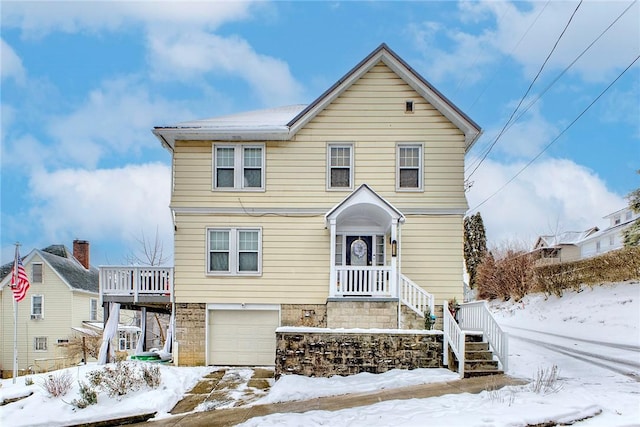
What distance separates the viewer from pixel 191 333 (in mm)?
13406

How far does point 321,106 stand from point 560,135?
31.8 ft

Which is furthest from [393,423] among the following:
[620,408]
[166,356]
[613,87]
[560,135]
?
[560,135]

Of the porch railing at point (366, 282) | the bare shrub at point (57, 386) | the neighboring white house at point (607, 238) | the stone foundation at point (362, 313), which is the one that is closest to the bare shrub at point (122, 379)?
the bare shrub at point (57, 386)

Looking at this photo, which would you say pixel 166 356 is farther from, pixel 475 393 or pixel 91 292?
pixel 91 292

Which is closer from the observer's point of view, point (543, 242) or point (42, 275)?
point (42, 275)

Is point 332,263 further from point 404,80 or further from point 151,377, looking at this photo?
point 404,80

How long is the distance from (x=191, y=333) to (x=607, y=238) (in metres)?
39.8

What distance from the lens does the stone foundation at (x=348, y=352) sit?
10484 mm

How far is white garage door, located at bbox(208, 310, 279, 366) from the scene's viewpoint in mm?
13508

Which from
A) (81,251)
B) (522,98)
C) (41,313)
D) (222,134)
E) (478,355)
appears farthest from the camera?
(81,251)

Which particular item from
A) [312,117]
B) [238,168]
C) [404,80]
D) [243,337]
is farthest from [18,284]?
[404,80]

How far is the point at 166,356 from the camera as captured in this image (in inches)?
557

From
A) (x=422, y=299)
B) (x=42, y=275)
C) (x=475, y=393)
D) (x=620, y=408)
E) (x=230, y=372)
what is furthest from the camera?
(x=42, y=275)

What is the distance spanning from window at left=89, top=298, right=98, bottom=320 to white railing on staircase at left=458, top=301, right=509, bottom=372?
2691 cm
